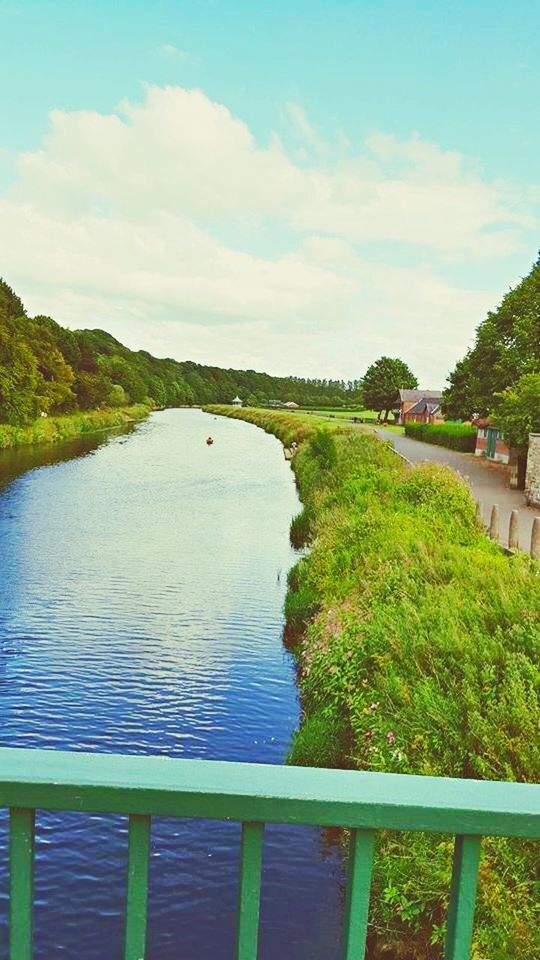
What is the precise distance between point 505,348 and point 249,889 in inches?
1901

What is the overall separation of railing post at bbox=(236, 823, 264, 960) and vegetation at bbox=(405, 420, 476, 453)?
58.1 m

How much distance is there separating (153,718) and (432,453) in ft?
140

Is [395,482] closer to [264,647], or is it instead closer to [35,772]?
[264,647]

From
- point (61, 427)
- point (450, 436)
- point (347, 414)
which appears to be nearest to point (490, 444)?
point (450, 436)

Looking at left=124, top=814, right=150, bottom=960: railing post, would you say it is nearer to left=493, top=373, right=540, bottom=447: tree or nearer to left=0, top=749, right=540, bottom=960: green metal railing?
left=0, top=749, right=540, bottom=960: green metal railing

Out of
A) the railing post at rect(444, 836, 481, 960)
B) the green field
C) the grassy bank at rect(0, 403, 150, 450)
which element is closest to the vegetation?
the green field

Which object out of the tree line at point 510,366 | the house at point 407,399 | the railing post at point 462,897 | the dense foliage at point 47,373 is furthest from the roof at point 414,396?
the railing post at point 462,897

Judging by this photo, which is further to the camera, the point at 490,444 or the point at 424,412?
the point at 424,412

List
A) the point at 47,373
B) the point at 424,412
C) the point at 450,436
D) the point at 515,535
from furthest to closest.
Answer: the point at 424,412
the point at 47,373
the point at 450,436
the point at 515,535

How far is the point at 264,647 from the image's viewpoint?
636 inches

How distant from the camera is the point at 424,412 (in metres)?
114

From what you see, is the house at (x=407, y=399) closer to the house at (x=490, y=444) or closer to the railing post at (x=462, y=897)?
the house at (x=490, y=444)

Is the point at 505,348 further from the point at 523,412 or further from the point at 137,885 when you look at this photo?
the point at 137,885

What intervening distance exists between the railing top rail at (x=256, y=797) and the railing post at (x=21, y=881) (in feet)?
0.17
